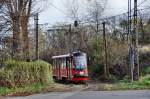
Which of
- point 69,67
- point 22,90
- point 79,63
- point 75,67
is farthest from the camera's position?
point 69,67

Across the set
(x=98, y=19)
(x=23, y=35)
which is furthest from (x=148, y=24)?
(x=23, y=35)

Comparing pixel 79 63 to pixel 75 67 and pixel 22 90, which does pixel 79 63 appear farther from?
pixel 22 90

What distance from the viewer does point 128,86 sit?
1296 inches

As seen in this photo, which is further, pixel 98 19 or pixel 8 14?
pixel 98 19

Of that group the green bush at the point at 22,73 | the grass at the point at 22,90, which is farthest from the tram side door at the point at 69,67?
the grass at the point at 22,90

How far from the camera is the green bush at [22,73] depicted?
3275cm

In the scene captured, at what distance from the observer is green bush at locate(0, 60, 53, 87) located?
32.8 metres

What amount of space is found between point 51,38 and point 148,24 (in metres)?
19.4

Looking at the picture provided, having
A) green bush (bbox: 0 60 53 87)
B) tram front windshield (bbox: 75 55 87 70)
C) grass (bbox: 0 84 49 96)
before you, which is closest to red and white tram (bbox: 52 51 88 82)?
tram front windshield (bbox: 75 55 87 70)

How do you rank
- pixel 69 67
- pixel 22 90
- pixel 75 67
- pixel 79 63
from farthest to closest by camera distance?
pixel 69 67
pixel 79 63
pixel 75 67
pixel 22 90

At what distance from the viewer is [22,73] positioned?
33.6m

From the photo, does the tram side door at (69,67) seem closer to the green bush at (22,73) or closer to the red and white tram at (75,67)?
the red and white tram at (75,67)

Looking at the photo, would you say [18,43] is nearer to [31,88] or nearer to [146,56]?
[31,88]

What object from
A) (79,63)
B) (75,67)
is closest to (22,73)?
(75,67)
